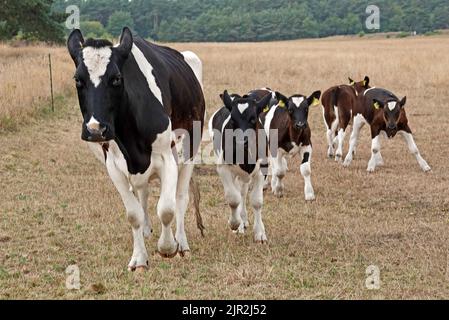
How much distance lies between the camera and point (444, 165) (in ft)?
42.8

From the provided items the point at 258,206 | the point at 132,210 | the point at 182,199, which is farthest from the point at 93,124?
the point at 258,206

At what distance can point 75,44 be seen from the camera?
5.88m

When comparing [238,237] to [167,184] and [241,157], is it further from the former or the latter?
[167,184]

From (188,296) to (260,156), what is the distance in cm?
294

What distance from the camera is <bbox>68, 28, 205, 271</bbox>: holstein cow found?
5492 millimetres

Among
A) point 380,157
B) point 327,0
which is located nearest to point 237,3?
point 327,0

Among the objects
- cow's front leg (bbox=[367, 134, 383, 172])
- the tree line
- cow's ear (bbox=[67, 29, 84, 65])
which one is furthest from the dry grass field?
the tree line

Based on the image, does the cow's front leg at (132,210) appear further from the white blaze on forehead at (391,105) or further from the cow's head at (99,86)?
the white blaze on forehead at (391,105)

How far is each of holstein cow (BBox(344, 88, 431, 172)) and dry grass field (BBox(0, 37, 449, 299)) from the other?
0.30 metres

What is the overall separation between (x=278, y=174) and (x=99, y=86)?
18.7ft

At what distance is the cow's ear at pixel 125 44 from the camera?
581 centimetres

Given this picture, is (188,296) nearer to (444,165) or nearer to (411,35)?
(444,165)

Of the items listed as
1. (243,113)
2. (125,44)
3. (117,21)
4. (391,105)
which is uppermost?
(117,21)

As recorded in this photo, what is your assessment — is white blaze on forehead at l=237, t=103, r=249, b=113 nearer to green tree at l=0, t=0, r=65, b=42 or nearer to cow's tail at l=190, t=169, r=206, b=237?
cow's tail at l=190, t=169, r=206, b=237
